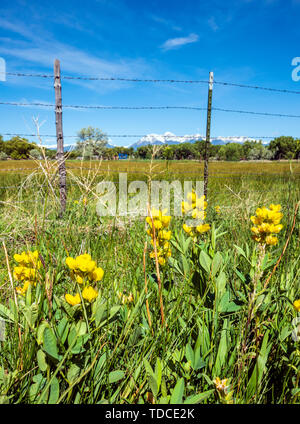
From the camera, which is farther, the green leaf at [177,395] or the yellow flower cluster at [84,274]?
the yellow flower cluster at [84,274]

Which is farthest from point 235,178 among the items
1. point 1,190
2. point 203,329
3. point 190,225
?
point 203,329

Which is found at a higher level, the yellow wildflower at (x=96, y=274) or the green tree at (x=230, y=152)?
the green tree at (x=230, y=152)

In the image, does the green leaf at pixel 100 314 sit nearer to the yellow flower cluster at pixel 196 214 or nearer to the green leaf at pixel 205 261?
the green leaf at pixel 205 261

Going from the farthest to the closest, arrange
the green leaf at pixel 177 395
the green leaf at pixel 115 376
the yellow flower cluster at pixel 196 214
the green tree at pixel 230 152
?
the green tree at pixel 230 152, the yellow flower cluster at pixel 196 214, the green leaf at pixel 115 376, the green leaf at pixel 177 395

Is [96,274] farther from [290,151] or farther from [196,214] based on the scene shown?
[290,151]

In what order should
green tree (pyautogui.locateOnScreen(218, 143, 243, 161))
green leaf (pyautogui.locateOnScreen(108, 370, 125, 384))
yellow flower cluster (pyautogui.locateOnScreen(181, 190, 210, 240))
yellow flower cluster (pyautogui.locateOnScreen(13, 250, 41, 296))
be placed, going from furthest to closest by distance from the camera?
green tree (pyautogui.locateOnScreen(218, 143, 243, 161)) < yellow flower cluster (pyautogui.locateOnScreen(181, 190, 210, 240)) < yellow flower cluster (pyautogui.locateOnScreen(13, 250, 41, 296)) < green leaf (pyautogui.locateOnScreen(108, 370, 125, 384))

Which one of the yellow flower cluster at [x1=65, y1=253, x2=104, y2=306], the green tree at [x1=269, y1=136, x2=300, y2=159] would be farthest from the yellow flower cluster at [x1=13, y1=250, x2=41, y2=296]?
the green tree at [x1=269, y1=136, x2=300, y2=159]

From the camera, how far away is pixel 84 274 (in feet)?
2.81

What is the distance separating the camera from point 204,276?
116 cm

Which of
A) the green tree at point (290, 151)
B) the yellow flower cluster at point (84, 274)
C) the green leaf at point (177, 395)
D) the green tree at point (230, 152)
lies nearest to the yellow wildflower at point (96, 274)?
the yellow flower cluster at point (84, 274)

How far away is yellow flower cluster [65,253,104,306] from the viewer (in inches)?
32.3

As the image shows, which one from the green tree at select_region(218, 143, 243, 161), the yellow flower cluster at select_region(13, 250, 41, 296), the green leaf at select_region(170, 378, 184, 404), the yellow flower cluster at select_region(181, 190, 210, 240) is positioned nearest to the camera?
the green leaf at select_region(170, 378, 184, 404)

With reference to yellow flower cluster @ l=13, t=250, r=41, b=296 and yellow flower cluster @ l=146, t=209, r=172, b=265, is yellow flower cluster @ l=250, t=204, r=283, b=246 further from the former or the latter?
yellow flower cluster @ l=13, t=250, r=41, b=296

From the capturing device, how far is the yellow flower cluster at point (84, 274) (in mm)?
819
